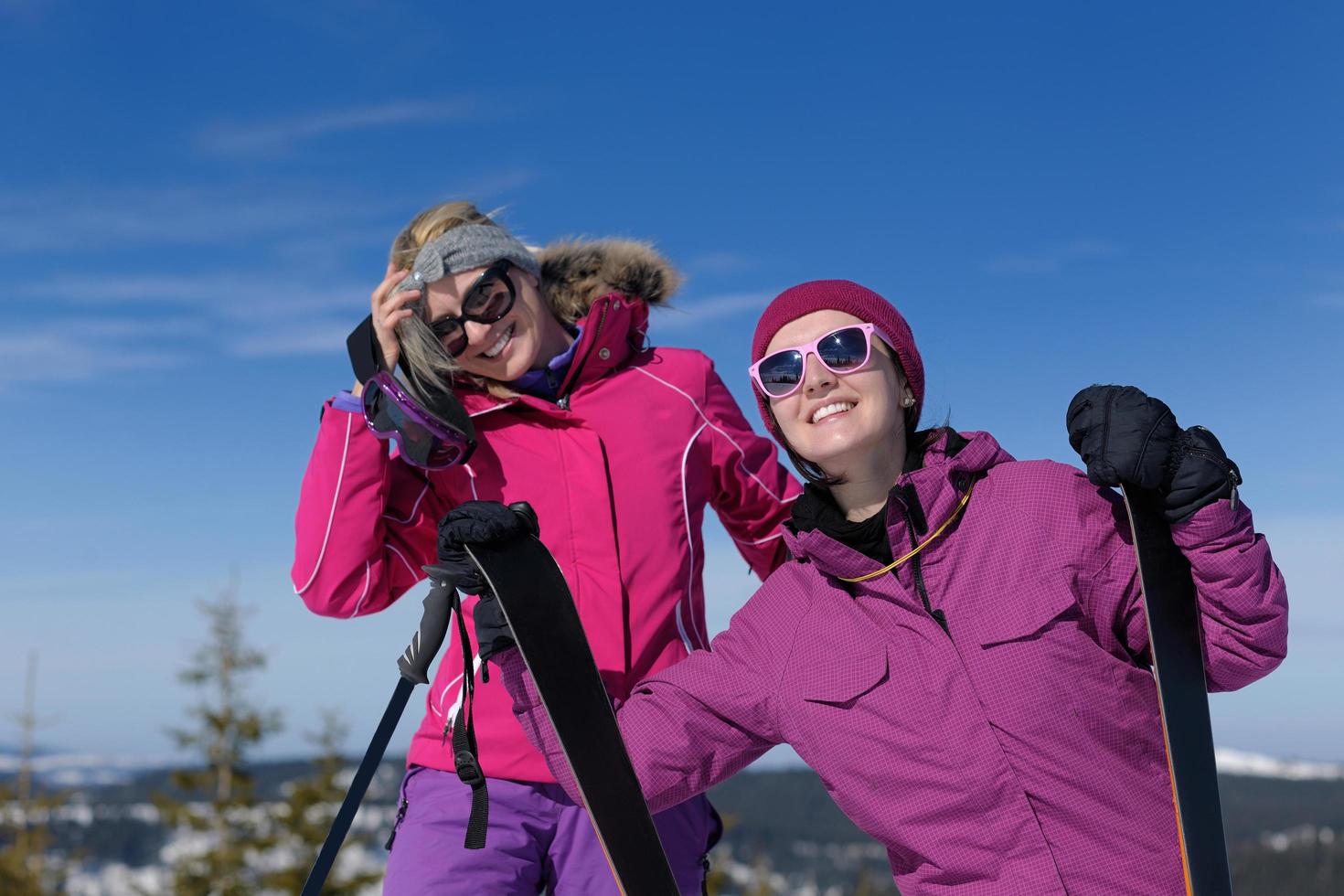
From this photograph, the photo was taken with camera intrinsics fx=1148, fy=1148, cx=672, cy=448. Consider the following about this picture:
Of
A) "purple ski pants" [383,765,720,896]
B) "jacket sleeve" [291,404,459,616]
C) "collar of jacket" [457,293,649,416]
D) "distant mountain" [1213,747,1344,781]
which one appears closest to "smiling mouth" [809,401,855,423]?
"collar of jacket" [457,293,649,416]

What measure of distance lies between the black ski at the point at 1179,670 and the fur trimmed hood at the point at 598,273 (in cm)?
174

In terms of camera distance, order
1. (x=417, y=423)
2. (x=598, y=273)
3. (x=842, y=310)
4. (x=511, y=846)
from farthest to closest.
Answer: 1. (x=598, y=273)
2. (x=417, y=423)
3. (x=511, y=846)
4. (x=842, y=310)

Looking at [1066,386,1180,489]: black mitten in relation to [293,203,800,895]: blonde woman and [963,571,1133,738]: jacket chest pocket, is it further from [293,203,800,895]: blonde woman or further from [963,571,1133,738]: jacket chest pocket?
[293,203,800,895]: blonde woman

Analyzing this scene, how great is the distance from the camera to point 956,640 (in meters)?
2.25

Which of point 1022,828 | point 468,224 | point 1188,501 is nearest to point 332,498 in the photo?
point 468,224

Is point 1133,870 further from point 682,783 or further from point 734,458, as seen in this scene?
point 734,458

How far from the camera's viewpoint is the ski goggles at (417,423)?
298 centimetres

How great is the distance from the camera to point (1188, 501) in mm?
2100

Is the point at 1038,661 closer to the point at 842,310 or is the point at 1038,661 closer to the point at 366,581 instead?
the point at 842,310

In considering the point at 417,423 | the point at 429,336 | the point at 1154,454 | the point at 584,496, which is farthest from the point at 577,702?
the point at 1154,454

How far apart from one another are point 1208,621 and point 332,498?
2128mm

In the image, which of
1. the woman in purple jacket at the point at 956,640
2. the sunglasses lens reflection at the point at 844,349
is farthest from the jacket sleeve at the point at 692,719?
the sunglasses lens reflection at the point at 844,349

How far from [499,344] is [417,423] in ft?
1.20

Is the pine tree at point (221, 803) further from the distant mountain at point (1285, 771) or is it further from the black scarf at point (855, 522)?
the distant mountain at point (1285, 771)
